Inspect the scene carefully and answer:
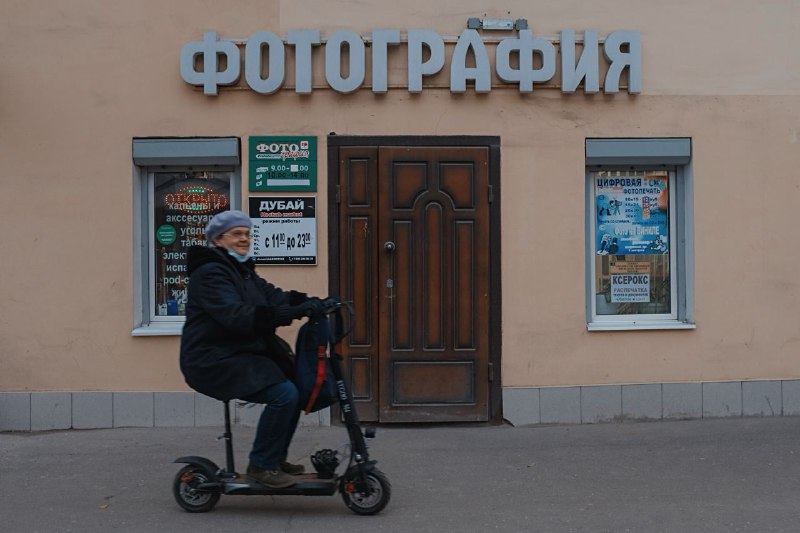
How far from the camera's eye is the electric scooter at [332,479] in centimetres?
529

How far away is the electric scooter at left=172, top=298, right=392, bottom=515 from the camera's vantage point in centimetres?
529

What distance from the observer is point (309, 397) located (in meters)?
5.29

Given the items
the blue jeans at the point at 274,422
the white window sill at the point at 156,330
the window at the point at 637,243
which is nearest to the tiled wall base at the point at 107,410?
the white window sill at the point at 156,330

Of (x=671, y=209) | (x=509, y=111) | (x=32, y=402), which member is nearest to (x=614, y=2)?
(x=509, y=111)

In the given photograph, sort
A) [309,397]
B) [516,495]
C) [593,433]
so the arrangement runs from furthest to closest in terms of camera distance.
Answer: [593,433] < [516,495] < [309,397]

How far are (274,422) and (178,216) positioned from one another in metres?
3.55

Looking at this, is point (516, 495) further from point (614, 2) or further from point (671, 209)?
point (614, 2)

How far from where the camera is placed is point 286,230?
26.2ft

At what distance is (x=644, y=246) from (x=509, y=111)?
174 cm

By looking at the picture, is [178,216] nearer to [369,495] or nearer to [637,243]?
[369,495]

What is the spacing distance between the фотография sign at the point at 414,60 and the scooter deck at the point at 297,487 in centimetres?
373

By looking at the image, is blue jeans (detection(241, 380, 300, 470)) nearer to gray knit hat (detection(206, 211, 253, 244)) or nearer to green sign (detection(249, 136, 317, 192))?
gray knit hat (detection(206, 211, 253, 244))

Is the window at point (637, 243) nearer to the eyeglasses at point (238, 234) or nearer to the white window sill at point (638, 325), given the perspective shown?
the white window sill at point (638, 325)

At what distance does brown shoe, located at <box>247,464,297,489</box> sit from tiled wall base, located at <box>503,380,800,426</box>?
10.3 ft
